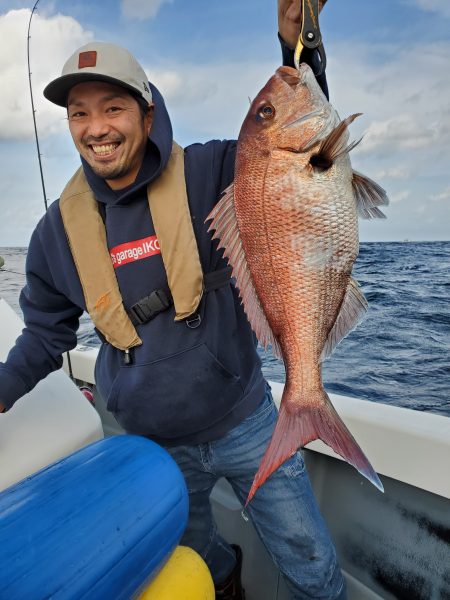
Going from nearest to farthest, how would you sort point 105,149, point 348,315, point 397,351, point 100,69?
1. point 348,315
2. point 100,69
3. point 105,149
4. point 397,351

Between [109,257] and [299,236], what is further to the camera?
[109,257]

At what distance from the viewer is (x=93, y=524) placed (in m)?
1.46

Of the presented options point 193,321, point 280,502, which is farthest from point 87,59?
point 280,502

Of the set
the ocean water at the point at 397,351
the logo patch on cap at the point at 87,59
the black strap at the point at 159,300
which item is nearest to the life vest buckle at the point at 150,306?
the black strap at the point at 159,300

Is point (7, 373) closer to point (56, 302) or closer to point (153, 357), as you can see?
point (56, 302)

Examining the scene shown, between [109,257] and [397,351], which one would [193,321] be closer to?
[109,257]

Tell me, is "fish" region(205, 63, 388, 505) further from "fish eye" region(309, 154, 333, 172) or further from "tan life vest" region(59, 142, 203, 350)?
"tan life vest" region(59, 142, 203, 350)

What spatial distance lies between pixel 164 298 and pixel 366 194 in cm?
91

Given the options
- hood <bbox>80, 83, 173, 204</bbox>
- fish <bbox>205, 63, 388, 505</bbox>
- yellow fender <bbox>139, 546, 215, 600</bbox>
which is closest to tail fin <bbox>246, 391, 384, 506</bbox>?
fish <bbox>205, 63, 388, 505</bbox>

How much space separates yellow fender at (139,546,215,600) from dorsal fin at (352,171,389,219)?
136 centimetres

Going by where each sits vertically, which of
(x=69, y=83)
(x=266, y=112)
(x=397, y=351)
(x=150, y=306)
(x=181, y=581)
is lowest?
(x=397, y=351)

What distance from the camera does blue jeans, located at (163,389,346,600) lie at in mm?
2090

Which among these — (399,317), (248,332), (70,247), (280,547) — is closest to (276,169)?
(248,332)

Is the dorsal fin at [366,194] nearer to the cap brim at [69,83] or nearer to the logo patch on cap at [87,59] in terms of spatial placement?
the cap brim at [69,83]
